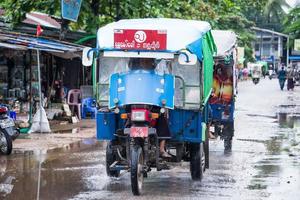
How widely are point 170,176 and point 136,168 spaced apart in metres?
1.94

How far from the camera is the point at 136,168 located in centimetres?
824

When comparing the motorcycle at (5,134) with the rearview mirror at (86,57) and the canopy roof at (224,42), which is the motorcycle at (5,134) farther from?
the canopy roof at (224,42)

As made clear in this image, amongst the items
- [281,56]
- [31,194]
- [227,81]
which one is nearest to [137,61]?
[31,194]

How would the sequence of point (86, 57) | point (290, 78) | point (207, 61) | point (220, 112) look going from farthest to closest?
point (290, 78), point (220, 112), point (207, 61), point (86, 57)

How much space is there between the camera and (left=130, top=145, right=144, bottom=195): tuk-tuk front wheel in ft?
27.0

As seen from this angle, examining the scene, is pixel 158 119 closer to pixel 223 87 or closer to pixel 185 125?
pixel 185 125

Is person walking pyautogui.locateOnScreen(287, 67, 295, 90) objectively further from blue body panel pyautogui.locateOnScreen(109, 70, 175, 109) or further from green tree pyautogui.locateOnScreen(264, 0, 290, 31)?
green tree pyautogui.locateOnScreen(264, 0, 290, 31)

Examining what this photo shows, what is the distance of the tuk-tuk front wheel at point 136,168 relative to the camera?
8.24m

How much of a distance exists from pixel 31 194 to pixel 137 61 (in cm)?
234

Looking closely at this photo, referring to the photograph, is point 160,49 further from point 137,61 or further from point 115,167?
point 115,167

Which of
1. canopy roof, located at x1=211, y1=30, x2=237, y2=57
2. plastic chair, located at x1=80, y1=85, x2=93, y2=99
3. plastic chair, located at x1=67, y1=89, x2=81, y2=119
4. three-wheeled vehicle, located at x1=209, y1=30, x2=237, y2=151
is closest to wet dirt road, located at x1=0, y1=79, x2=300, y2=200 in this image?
three-wheeled vehicle, located at x1=209, y1=30, x2=237, y2=151

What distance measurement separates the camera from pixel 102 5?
19.3 m

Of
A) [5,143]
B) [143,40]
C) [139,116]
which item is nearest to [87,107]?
[5,143]

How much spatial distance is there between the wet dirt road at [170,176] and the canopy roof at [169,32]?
2.03m
